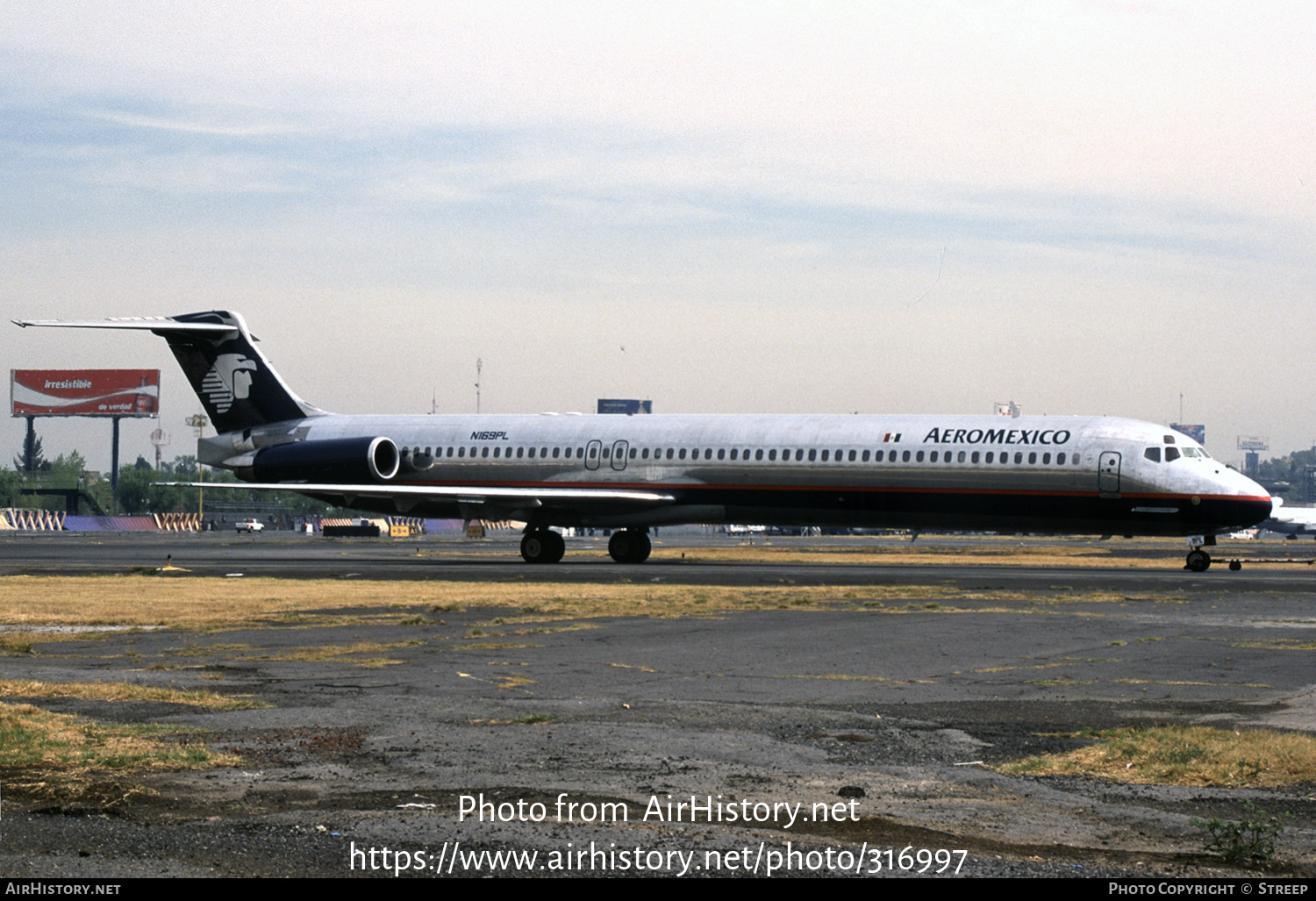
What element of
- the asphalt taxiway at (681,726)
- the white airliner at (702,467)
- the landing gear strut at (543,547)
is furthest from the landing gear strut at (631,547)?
the asphalt taxiway at (681,726)

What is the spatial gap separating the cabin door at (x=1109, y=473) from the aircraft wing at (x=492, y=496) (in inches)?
477

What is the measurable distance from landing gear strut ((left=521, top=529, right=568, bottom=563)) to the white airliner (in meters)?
0.04

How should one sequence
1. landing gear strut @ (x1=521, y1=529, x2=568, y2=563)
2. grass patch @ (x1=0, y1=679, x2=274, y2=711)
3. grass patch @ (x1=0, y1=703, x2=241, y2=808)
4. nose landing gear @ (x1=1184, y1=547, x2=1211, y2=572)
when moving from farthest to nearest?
landing gear strut @ (x1=521, y1=529, x2=568, y2=563)
nose landing gear @ (x1=1184, y1=547, x2=1211, y2=572)
grass patch @ (x1=0, y1=679, x2=274, y2=711)
grass patch @ (x1=0, y1=703, x2=241, y2=808)

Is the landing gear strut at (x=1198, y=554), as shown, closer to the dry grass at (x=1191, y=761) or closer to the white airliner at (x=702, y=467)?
the white airliner at (x=702, y=467)

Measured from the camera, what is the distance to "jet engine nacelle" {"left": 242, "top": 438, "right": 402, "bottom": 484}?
44312mm

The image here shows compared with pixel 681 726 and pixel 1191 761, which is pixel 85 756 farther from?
pixel 1191 761

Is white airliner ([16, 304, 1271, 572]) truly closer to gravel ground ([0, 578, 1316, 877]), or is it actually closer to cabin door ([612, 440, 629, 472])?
cabin door ([612, 440, 629, 472])

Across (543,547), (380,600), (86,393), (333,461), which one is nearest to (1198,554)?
(543,547)

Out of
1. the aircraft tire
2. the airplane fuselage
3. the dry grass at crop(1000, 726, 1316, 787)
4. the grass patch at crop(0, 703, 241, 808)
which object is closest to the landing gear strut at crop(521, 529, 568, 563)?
the aircraft tire

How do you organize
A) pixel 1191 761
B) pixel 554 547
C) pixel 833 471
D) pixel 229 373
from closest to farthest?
pixel 1191 761, pixel 833 471, pixel 554 547, pixel 229 373

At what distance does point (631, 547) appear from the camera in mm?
43969

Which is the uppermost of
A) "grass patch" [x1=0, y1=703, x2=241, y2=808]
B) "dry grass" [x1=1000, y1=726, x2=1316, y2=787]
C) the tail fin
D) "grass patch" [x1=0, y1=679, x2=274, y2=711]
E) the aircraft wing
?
the tail fin

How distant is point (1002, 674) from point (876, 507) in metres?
23.8

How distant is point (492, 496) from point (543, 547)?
2.38 meters
